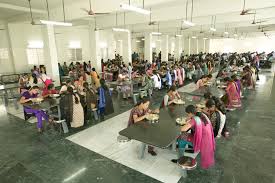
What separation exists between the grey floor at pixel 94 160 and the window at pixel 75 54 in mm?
9301

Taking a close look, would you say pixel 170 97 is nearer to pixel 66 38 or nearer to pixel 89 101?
pixel 89 101

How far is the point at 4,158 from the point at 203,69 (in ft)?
34.1

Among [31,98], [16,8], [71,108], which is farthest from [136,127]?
[16,8]

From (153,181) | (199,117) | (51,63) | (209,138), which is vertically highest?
(51,63)

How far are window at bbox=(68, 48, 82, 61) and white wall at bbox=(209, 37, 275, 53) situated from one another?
20.8 metres

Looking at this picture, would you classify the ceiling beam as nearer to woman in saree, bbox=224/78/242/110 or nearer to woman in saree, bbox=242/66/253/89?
woman in saree, bbox=224/78/242/110

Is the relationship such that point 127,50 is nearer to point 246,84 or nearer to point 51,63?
point 51,63

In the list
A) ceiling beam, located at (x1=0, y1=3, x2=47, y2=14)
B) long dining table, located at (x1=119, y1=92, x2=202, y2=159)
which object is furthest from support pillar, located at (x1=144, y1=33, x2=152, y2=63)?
long dining table, located at (x1=119, y1=92, x2=202, y2=159)

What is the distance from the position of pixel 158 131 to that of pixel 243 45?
92.1 ft

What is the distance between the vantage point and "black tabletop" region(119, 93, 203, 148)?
2.68m

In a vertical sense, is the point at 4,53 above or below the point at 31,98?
above

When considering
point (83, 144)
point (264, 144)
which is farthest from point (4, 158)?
point (264, 144)

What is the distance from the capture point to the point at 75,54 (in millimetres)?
14094

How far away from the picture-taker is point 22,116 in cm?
588
